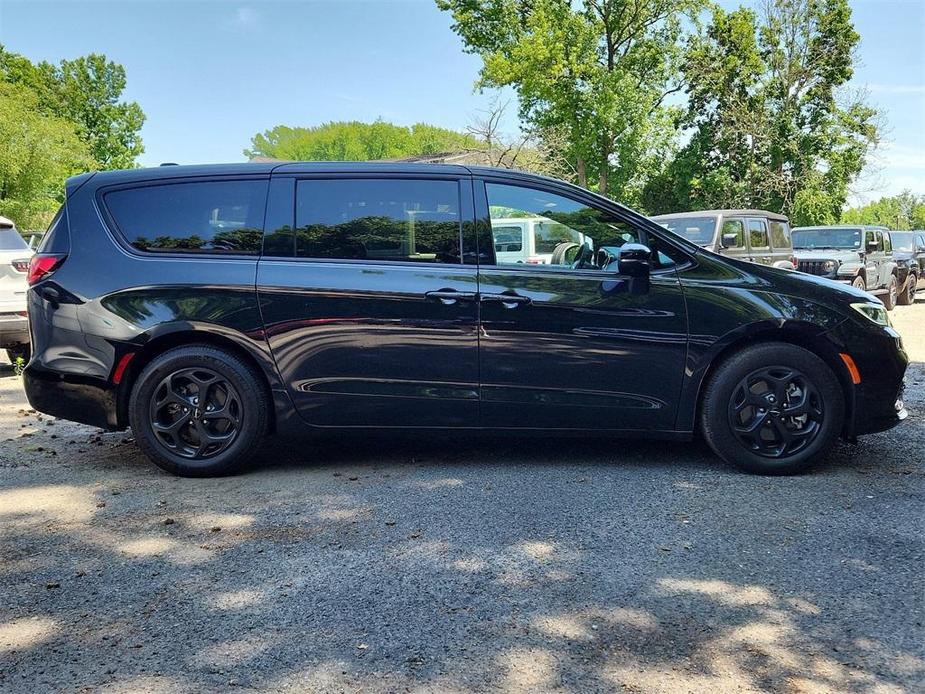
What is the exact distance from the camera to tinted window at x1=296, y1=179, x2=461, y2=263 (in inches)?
188

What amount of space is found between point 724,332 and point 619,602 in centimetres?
214

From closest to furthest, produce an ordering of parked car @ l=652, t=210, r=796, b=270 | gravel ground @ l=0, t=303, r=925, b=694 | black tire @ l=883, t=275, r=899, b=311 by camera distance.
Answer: gravel ground @ l=0, t=303, r=925, b=694
parked car @ l=652, t=210, r=796, b=270
black tire @ l=883, t=275, r=899, b=311

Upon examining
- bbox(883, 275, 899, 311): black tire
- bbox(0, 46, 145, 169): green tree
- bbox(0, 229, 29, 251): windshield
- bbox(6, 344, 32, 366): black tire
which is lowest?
bbox(6, 344, 32, 366): black tire

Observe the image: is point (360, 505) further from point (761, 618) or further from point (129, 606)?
point (761, 618)

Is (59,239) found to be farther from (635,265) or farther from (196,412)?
(635,265)

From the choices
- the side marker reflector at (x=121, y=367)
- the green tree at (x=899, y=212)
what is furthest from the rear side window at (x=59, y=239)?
the green tree at (x=899, y=212)

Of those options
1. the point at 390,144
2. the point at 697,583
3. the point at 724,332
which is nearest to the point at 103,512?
the point at 697,583

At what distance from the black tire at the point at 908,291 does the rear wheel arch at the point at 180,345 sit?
17.5m

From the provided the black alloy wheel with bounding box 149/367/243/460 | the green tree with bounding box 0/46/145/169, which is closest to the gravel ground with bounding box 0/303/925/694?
the black alloy wheel with bounding box 149/367/243/460

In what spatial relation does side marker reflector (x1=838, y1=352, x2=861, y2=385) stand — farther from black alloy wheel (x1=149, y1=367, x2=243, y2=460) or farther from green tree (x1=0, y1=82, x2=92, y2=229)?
green tree (x1=0, y1=82, x2=92, y2=229)

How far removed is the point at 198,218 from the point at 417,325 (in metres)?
1.46

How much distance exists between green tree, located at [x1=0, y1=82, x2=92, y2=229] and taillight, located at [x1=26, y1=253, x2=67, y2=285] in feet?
147

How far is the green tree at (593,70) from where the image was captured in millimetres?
36656

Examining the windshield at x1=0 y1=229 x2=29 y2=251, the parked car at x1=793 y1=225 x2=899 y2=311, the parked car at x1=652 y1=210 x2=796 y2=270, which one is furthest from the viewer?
the parked car at x1=793 y1=225 x2=899 y2=311
